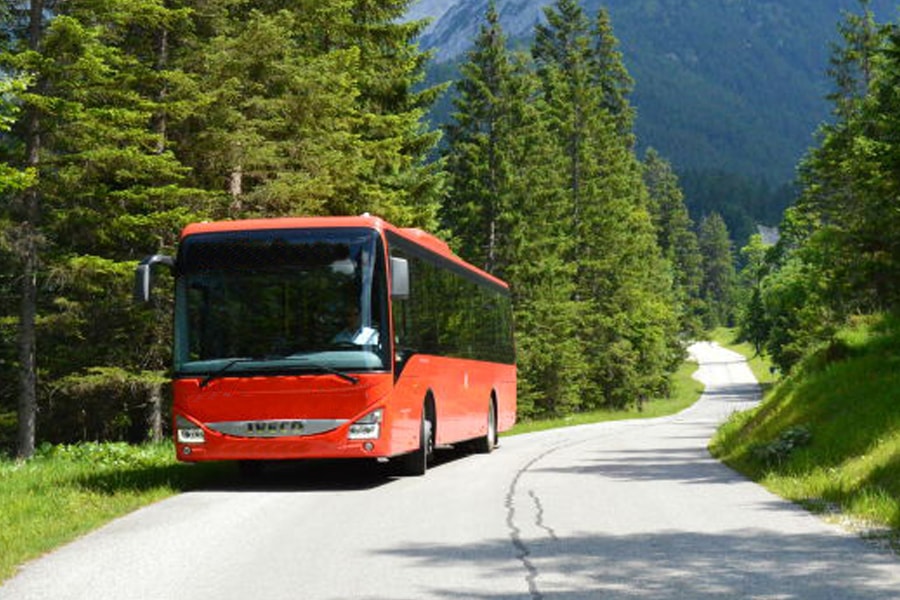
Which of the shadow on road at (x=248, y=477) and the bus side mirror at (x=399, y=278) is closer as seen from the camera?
the shadow on road at (x=248, y=477)

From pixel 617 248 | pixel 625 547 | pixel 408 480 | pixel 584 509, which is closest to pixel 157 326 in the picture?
pixel 408 480

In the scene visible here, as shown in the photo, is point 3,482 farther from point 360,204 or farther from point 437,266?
point 360,204

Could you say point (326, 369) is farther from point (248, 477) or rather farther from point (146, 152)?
point (146, 152)

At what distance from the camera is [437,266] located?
16.4m

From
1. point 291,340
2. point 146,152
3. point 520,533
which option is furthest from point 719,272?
point 520,533

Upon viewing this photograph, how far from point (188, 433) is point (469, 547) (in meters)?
5.35

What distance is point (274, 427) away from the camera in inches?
495

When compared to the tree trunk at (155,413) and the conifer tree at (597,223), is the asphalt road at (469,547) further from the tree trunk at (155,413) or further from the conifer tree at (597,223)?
the conifer tree at (597,223)

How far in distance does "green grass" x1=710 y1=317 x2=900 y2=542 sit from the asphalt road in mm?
564

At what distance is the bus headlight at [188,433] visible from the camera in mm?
12655

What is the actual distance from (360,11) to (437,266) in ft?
62.7

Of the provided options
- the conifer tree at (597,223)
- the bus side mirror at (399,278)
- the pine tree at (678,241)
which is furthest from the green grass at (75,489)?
the pine tree at (678,241)

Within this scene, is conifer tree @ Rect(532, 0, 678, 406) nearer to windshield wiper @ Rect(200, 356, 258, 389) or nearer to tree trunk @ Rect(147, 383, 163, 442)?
tree trunk @ Rect(147, 383, 163, 442)

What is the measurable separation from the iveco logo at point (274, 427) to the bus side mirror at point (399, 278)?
1.89 meters
